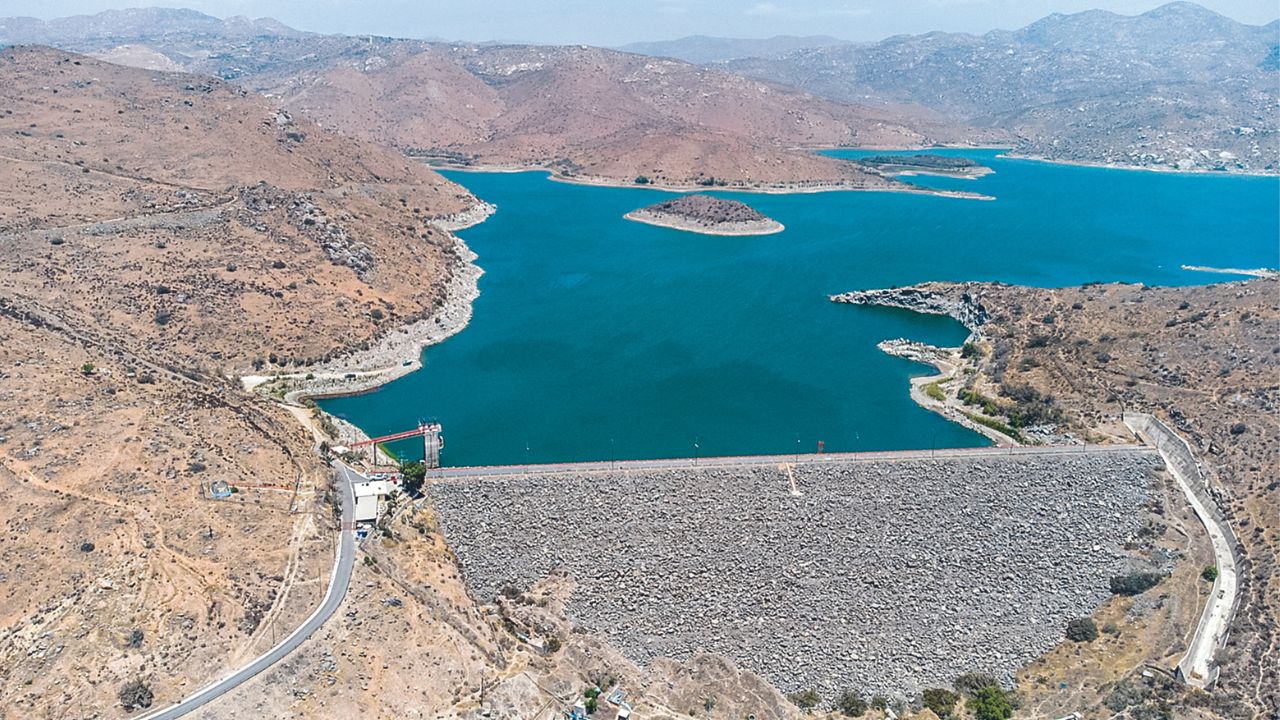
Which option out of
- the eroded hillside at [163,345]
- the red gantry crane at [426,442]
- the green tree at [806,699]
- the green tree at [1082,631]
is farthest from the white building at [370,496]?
the green tree at [1082,631]

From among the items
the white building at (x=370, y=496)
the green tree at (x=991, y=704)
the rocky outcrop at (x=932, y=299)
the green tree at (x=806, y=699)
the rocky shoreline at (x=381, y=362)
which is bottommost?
the green tree at (x=806, y=699)

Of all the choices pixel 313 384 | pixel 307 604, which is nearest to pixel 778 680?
pixel 307 604

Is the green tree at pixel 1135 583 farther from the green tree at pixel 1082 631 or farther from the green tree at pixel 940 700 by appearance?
the green tree at pixel 940 700

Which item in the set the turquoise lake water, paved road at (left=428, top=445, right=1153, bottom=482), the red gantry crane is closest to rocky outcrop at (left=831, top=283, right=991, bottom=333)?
the turquoise lake water

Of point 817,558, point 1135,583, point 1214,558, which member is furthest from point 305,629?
point 1214,558

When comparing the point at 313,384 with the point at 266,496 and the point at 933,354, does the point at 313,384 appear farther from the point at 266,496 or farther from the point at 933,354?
the point at 933,354

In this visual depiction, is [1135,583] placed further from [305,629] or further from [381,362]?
[381,362]

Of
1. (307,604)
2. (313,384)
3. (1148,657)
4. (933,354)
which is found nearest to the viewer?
(307,604)
